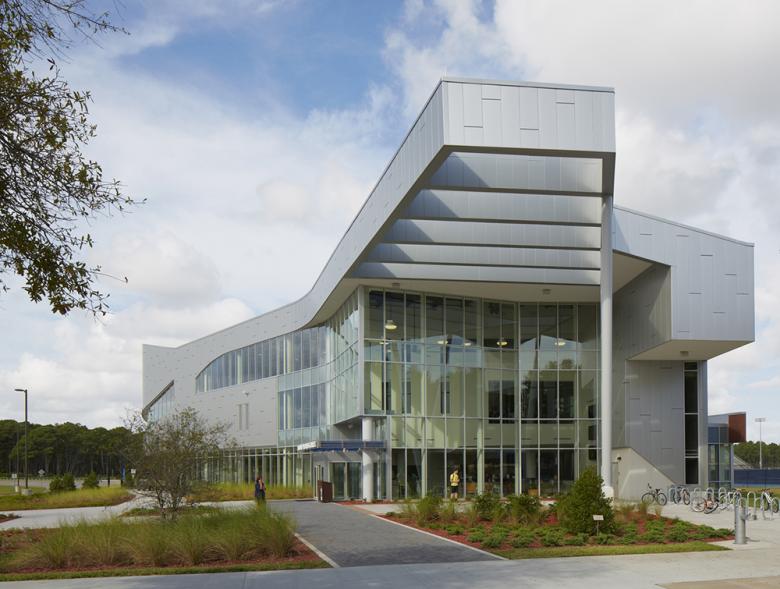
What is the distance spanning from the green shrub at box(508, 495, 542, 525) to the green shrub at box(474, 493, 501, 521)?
1.45 ft

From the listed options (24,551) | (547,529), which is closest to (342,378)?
(547,529)

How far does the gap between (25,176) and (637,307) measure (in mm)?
28591

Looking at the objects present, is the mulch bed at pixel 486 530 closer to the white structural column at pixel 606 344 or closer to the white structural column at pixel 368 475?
the white structural column at pixel 606 344

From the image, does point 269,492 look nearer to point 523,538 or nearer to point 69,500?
point 69,500

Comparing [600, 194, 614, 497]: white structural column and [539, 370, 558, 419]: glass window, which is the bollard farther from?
[539, 370, 558, 419]: glass window

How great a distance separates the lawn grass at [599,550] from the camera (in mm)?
16312

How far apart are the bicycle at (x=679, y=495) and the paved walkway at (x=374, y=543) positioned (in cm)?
1325

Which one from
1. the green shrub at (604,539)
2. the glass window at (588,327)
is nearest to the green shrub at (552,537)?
the green shrub at (604,539)

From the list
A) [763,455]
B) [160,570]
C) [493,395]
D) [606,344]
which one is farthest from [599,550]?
[763,455]

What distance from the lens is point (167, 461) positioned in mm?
19766

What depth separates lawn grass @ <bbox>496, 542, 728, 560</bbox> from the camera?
16.3 metres

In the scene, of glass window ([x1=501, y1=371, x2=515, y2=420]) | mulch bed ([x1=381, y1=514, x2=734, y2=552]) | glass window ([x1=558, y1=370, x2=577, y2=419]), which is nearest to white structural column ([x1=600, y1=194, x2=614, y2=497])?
mulch bed ([x1=381, y1=514, x2=734, y2=552])

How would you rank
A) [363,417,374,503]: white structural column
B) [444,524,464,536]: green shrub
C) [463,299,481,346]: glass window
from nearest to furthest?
[444,524,464,536]: green shrub < [363,417,374,503]: white structural column < [463,299,481,346]: glass window

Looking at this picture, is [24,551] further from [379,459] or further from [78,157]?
[379,459]
